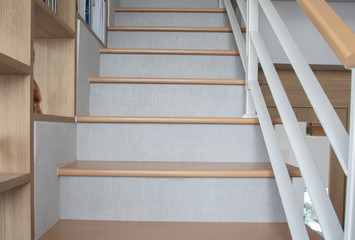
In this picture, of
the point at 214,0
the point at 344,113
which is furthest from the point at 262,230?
the point at 344,113

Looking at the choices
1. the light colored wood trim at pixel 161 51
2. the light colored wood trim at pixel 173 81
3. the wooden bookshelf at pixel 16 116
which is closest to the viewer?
the wooden bookshelf at pixel 16 116

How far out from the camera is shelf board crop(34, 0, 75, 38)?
1038 mm

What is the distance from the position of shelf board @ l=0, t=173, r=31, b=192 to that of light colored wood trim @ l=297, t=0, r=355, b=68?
31.1 inches

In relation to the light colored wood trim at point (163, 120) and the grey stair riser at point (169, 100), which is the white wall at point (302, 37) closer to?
the grey stair riser at point (169, 100)

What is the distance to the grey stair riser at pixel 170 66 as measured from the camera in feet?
5.90

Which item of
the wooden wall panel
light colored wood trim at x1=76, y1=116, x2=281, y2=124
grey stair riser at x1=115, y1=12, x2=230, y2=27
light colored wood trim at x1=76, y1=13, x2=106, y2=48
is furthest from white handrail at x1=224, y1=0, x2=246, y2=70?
the wooden wall panel

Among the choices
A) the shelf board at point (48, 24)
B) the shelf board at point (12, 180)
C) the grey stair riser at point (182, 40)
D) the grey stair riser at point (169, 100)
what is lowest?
the shelf board at point (12, 180)

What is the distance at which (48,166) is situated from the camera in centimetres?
107

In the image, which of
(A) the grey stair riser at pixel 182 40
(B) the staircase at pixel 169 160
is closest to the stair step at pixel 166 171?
(B) the staircase at pixel 169 160

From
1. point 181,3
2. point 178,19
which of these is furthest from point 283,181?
point 181,3

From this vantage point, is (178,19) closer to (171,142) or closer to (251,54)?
(251,54)

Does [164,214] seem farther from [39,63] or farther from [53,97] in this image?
[39,63]

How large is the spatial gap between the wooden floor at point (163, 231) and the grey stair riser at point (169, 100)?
0.59 meters

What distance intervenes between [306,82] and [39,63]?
1008 millimetres
